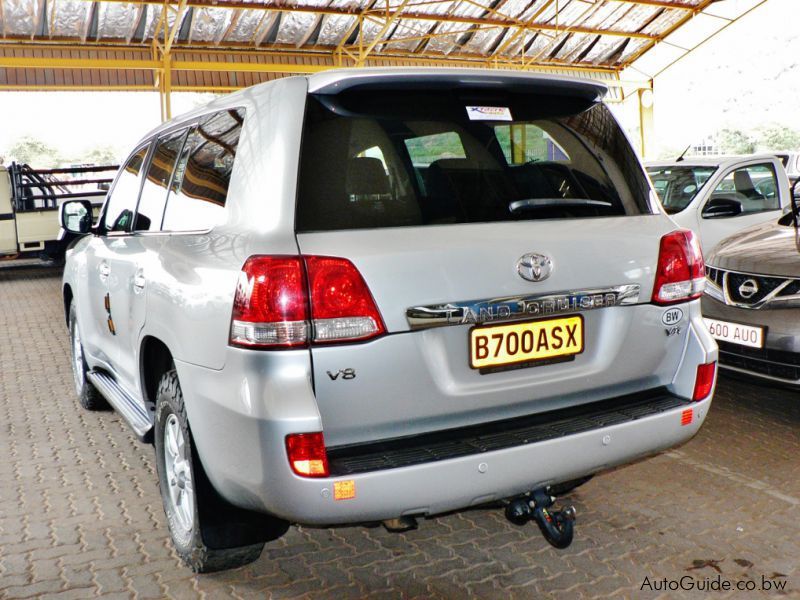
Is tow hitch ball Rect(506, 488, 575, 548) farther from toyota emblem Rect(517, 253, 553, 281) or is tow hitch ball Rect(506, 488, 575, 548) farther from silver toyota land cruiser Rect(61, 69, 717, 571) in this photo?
toyota emblem Rect(517, 253, 553, 281)

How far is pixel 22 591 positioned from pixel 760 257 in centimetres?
411

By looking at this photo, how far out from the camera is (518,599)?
274cm

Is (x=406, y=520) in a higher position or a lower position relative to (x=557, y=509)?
higher

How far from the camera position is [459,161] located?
2594mm

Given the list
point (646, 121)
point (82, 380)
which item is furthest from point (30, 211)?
point (646, 121)

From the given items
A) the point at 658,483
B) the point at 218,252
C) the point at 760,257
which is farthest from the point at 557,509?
the point at 760,257

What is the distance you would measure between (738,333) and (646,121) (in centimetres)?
2901

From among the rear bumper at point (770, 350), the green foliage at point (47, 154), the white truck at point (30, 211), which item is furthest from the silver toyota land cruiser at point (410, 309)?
the green foliage at point (47, 154)

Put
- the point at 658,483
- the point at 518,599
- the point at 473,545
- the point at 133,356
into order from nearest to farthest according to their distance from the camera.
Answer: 1. the point at 518,599
2. the point at 473,545
3. the point at 133,356
4. the point at 658,483

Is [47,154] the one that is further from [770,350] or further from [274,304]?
[274,304]

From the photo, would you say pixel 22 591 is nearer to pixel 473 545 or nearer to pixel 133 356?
pixel 133 356

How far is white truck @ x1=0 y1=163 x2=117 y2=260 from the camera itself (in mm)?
14055

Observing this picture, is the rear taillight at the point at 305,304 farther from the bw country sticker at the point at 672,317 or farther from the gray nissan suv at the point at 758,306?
the gray nissan suv at the point at 758,306

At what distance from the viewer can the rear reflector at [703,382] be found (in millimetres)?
2822
